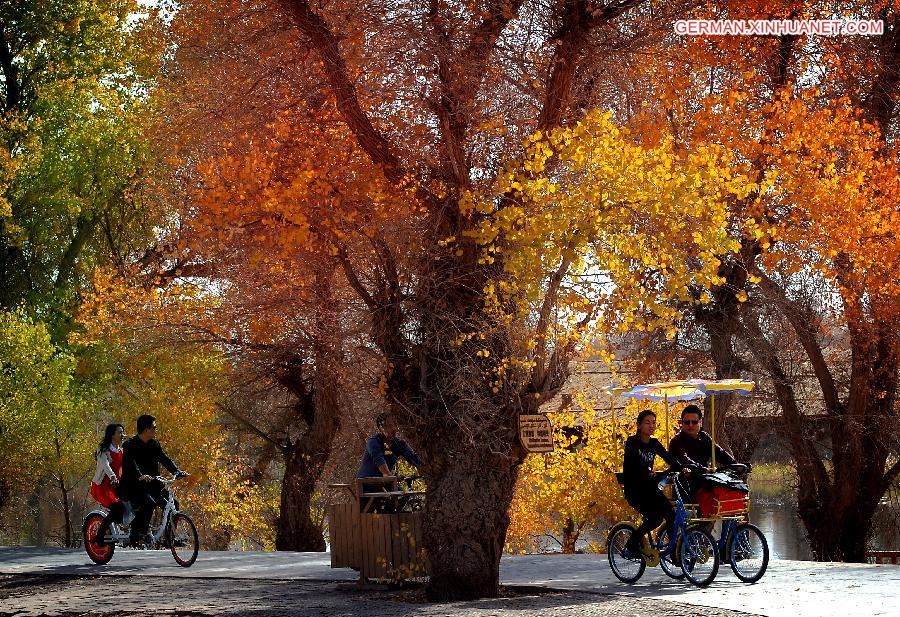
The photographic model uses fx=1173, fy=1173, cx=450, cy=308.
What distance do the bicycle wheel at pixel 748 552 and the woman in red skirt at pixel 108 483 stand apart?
8.26 metres

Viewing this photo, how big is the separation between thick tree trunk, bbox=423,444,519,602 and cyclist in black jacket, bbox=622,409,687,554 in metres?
1.31

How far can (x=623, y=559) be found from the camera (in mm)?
12984

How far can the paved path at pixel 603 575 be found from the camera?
1067 centimetres

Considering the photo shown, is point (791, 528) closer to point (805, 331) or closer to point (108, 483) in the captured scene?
point (805, 331)

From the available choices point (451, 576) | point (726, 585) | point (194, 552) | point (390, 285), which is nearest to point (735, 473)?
point (726, 585)

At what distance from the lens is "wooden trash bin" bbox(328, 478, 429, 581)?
44.9ft

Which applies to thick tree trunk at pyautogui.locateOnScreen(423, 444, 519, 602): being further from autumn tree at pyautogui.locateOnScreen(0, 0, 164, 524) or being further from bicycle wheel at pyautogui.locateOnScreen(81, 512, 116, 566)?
autumn tree at pyautogui.locateOnScreen(0, 0, 164, 524)

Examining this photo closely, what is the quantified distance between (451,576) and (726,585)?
2.97 meters

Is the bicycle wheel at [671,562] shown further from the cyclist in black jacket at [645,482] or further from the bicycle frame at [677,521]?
the cyclist in black jacket at [645,482]

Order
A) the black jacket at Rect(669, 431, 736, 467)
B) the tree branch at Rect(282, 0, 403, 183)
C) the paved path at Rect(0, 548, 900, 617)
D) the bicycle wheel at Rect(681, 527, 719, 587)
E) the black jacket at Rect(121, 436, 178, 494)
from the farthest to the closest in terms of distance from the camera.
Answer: the black jacket at Rect(121, 436, 178, 494), the black jacket at Rect(669, 431, 736, 467), the tree branch at Rect(282, 0, 403, 183), the bicycle wheel at Rect(681, 527, 719, 587), the paved path at Rect(0, 548, 900, 617)

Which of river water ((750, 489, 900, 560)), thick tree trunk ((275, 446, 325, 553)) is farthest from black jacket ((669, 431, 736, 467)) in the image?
thick tree trunk ((275, 446, 325, 553))

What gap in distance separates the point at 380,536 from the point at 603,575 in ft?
8.86

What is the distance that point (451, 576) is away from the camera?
13.0 meters

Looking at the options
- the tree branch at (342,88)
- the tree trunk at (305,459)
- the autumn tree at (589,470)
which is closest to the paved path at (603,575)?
the tree branch at (342,88)
